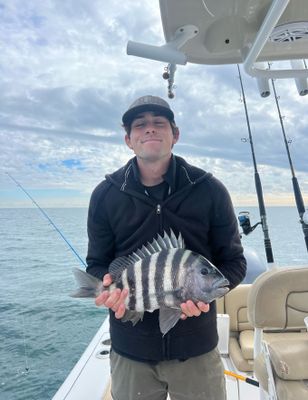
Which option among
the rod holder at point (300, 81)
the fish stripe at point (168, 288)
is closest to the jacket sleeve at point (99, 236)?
the fish stripe at point (168, 288)

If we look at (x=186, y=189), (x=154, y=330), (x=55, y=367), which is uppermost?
(x=186, y=189)

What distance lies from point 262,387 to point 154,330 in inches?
37.9

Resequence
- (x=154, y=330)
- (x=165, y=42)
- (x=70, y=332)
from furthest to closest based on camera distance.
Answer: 1. (x=70, y=332)
2. (x=165, y=42)
3. (x=154, y=330)

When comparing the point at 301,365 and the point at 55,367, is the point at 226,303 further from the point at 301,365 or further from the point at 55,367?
the point at 55,367

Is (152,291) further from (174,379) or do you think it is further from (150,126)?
(150,126)

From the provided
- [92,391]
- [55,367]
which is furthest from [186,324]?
[55,367]

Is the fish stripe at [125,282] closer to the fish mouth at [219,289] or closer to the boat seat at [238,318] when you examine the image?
the fish mouth at [219,289]

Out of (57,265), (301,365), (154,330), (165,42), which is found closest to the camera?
(154,330)

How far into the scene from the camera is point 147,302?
1.33 meters

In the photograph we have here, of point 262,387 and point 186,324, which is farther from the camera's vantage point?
point 262,387

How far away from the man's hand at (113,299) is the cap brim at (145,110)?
79 cm

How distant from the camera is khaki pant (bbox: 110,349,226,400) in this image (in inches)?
62.6

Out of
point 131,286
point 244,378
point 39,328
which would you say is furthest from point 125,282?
point 39,328

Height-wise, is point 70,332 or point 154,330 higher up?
point 154,330
